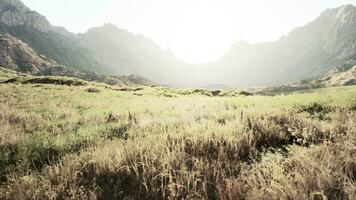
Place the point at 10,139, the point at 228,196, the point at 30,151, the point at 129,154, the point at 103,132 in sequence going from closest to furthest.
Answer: the point at 228,196, the point at 129,154, the point at 30,151, the point at 10,139, the point at 103,132

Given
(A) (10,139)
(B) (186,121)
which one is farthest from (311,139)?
(A) (10,139)

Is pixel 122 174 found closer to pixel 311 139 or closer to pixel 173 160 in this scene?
pixel 173 160

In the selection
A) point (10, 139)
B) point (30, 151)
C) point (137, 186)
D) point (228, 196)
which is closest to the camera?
point (228, 196)

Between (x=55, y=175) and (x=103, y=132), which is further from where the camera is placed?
(x=103, y=132)

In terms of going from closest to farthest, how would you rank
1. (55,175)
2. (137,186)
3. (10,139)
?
(137,186) → (55,175) → (10,139)

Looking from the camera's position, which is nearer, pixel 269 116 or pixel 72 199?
pixel 72 199

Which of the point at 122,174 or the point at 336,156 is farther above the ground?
the point at 336,156

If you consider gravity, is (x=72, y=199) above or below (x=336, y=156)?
below

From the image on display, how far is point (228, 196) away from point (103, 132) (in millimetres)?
5344

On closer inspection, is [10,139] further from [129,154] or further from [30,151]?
[129,154]

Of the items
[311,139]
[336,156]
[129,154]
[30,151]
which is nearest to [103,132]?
[30,151]

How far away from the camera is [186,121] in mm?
9062

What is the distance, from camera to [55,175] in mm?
5070

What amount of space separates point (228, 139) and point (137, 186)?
7.36 ft
